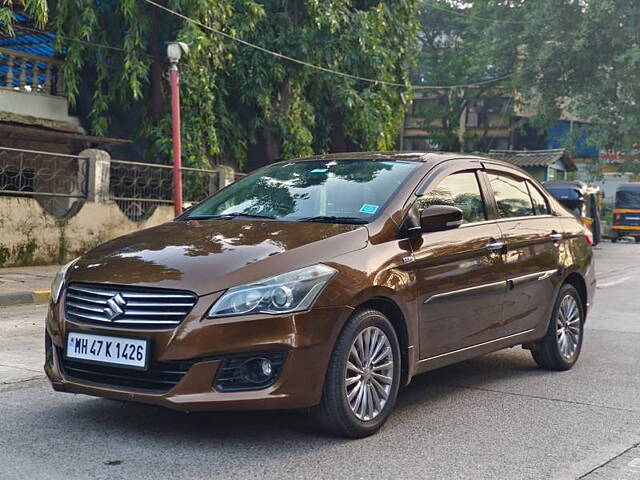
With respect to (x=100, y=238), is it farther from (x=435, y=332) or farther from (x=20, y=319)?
(x=435, y=332)

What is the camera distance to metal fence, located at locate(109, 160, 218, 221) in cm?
1695

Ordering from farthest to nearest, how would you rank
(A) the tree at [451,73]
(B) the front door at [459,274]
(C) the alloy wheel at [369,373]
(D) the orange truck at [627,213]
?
(A) the tree at [451,73]
(D) the orange truck at [627,213]
(B) the front door at [459,274]
(C) the alloy wheel at [369,373]

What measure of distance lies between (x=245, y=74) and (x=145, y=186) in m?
4.67

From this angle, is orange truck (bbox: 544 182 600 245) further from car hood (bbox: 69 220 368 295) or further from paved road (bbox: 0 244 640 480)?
car hood (bbox: 69 220 368 295)

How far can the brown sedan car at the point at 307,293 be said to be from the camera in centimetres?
422

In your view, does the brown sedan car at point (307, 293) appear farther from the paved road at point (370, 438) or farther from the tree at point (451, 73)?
the tree at point (451, 73)

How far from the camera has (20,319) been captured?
9.55 meters

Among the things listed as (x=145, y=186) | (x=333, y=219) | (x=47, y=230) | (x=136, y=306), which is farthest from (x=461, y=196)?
(x=145, y=186)

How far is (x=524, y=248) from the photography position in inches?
245

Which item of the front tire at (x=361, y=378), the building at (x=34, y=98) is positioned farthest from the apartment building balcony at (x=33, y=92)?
the front tire at (x=361, y=378)

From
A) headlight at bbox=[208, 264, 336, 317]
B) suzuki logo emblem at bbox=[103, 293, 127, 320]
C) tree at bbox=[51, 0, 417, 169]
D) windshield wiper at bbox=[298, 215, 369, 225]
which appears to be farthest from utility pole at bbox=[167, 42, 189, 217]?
headlight at bbox=[208, 264, 336, 317]

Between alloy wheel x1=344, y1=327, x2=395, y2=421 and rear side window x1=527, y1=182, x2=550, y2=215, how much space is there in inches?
98.6

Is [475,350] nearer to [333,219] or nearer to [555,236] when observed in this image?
[333,219]

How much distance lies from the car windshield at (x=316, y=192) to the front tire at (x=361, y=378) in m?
0.69
